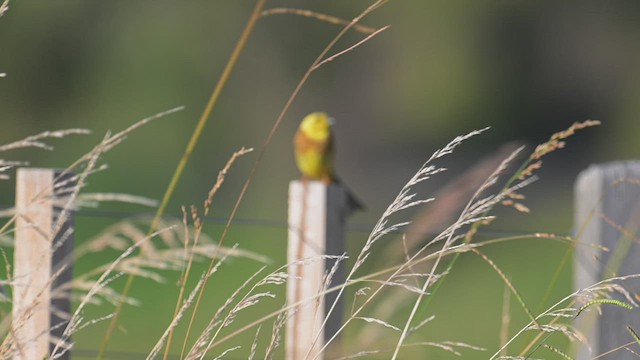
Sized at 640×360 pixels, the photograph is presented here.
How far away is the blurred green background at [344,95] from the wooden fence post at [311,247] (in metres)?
14.2

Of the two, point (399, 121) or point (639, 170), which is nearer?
point (639, 170)

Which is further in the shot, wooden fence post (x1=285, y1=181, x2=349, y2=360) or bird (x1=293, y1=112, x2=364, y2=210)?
bird (x1=293, y1=112, x2=364, y2=210)

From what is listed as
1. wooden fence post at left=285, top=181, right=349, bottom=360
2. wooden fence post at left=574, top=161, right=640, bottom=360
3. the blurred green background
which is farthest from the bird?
the blurred green background

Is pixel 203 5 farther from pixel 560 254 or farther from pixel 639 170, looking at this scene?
pixel 639 170

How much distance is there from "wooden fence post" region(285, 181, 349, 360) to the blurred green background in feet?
46.4

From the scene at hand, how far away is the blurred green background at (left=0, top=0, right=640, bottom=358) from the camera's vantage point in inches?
680

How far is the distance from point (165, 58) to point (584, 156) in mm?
7316

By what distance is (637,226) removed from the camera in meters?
2.13

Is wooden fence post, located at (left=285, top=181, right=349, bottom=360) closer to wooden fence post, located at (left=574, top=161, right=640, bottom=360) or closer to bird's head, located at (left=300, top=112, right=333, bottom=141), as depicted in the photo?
wooden fence post, located at (left=574, top=161, right=640, bottom=360)

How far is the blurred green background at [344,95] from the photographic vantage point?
1728cm

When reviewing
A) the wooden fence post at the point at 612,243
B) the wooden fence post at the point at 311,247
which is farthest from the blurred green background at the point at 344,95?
the wooden fence post at the point at 612,243

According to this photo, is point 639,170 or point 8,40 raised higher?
point 8,40

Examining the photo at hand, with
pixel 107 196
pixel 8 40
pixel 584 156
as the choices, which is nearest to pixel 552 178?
pixel 584 156

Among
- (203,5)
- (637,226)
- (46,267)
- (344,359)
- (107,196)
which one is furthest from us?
(203,5)
